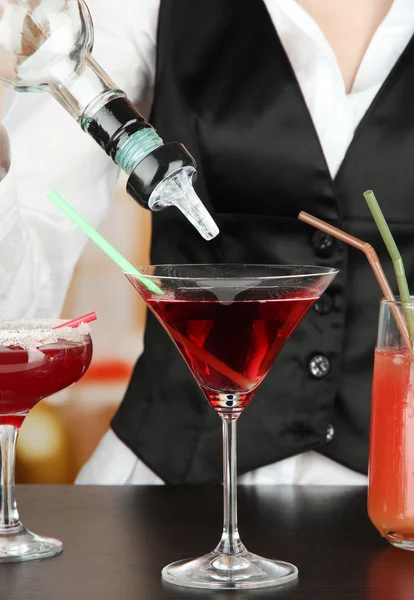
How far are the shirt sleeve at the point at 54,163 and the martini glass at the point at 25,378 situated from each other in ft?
1.77

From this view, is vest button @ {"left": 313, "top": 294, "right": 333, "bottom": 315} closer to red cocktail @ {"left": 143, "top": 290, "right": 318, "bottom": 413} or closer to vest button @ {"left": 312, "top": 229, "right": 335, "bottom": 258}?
vest button @ {"left": 312, "top": 229, "right": 335, "bottom": 258}

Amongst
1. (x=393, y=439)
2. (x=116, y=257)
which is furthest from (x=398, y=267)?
(x=116, y=257)

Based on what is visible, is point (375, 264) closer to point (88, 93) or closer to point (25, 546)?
point (88, 93)

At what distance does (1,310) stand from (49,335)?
58cm

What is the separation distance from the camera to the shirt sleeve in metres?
1.44

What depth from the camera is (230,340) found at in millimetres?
782

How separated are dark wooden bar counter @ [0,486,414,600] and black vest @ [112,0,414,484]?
259 millimetres

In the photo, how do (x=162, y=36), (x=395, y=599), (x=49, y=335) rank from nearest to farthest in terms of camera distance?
(x=395, y=599), (x=49, y=335), (x=162, y=36)

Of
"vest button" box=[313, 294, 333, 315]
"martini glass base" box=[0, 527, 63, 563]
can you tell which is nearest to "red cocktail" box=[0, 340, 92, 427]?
"martini glass base" box=[0, 527, 63, 563]

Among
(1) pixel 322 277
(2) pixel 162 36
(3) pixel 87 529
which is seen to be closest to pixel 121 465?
(3) pixel 87 529

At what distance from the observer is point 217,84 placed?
1.39 meters

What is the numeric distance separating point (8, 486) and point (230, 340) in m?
0.28

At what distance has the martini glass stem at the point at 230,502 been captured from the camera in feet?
2.59

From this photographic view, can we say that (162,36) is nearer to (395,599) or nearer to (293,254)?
(293,254)
